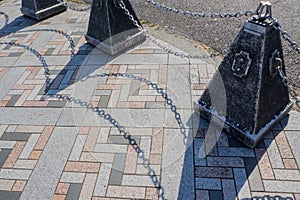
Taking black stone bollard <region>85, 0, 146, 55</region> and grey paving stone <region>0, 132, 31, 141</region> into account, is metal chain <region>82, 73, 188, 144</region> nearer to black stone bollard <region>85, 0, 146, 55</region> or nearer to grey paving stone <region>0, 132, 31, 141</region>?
black stone bollard <region>85, 0, 146, 55</region>

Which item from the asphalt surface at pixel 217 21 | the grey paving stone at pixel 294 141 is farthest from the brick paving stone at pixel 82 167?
the asphalt surface at pixel 217 21

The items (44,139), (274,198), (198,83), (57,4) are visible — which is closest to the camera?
(274,198)

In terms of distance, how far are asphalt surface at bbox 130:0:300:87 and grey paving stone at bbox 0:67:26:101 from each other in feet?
7.80

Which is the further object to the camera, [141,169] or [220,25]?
[220,25]

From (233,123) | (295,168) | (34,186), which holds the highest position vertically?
(233,123)

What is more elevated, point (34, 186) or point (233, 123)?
point (233, 123)

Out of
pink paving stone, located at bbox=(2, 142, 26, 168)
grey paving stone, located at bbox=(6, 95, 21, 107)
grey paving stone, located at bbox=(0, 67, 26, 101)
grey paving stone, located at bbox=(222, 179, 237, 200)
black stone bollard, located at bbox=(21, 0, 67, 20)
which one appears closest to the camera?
grey paving stone, located at bbox=(222, 179, 237, 200)

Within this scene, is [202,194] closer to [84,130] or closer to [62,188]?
[62,188]

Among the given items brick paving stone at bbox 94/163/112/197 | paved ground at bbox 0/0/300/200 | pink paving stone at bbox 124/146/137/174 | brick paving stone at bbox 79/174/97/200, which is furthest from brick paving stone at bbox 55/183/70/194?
pink paving stone at bbox 124/146/137/174

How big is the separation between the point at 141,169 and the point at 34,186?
2.95 ft

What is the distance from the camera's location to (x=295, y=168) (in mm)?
2340

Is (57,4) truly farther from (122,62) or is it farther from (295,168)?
(295,168)

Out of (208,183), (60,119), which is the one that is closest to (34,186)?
(60,119)

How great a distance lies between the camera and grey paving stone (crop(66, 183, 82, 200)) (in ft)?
7.44
